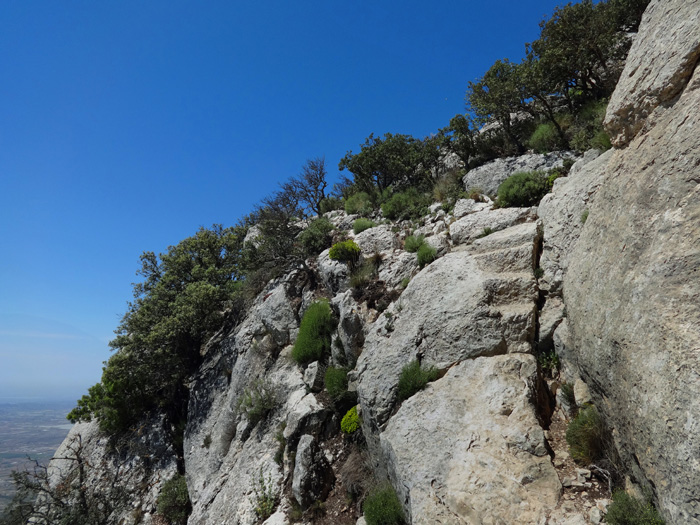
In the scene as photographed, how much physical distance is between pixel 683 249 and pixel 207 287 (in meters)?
17.8

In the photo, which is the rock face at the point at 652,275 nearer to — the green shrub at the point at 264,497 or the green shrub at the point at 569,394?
the green shrub at the point at 569,394

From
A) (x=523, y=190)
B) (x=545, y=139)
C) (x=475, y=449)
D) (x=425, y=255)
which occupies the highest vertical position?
(x=545, y=139)

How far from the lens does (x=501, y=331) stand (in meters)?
7.45

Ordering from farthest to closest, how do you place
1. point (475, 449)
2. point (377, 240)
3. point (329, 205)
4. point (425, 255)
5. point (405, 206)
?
point (329, 205) < point (405, 206) < point (377, 240) < point (425, 255) < point (475, 449)

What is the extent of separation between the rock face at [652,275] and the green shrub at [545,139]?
801cm

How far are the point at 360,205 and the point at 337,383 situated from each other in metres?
12.5

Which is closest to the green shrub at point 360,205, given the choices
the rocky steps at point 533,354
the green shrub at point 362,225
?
→ the green shrub at point 362,225

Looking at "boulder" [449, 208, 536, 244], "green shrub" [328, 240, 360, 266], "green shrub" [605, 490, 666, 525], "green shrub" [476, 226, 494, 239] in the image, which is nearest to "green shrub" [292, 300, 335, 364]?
"green shrub" [328, 240, 360, 266]

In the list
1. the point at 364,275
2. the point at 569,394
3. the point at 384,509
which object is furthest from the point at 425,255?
the point at 384,509

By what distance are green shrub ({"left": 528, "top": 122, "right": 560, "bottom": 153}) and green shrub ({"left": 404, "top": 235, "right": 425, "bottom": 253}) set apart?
6898 millimetres

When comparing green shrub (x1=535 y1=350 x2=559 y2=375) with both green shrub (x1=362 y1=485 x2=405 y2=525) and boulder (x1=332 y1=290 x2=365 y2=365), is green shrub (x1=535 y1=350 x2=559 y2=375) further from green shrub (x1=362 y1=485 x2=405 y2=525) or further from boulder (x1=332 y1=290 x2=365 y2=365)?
boulder (x1=332 y1=290 x2=365 y2=365)

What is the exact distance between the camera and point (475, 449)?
5.84 metres

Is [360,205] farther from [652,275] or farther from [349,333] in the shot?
[652,275]

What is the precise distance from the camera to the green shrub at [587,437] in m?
5.09
